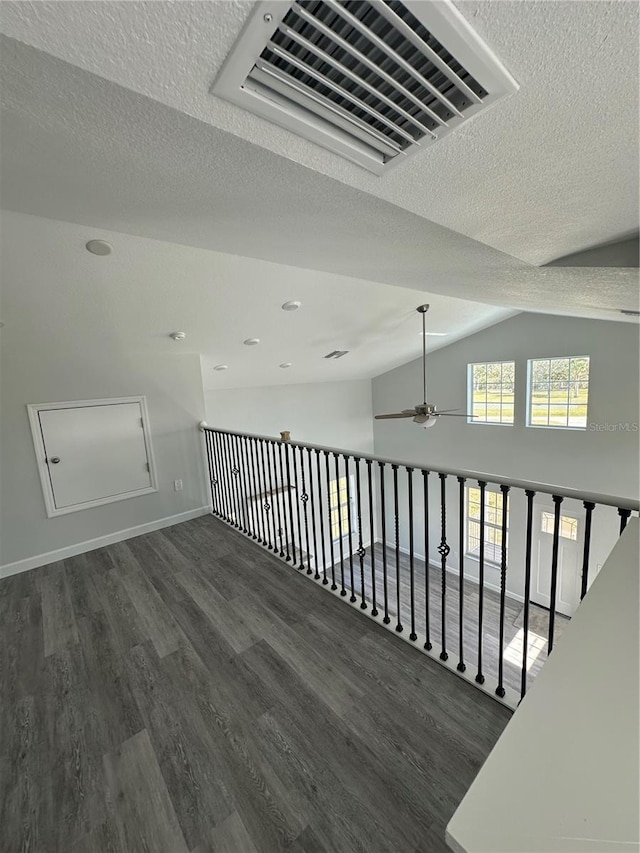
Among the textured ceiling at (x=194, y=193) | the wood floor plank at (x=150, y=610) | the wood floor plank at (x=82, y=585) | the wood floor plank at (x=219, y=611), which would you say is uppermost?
the textured ceiling at (x=194, y=193)

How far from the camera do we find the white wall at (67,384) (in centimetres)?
246

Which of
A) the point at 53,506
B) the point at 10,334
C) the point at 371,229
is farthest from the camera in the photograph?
the point at 53,506

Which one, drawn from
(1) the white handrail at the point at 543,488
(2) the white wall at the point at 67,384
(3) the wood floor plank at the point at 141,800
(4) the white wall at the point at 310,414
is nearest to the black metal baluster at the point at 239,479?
(2) the white wall at the point at 67,384

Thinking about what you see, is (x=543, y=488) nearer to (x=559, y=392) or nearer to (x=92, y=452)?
(x=92, y=452)

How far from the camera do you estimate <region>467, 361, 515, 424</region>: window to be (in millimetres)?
6881

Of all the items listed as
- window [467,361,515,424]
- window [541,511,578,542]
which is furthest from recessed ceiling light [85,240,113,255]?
window [541,511,578,542]

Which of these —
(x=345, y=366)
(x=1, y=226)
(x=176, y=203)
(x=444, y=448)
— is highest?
(x=1, y=226)

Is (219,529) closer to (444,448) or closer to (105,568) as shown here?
(105,568)

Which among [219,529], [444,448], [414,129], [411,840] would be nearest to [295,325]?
[219,529]

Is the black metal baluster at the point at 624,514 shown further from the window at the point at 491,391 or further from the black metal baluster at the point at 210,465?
the window at the point at 491,391

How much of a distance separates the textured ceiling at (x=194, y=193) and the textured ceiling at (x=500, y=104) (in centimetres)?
19

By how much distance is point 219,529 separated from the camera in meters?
3.69

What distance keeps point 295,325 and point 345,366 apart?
9.73ft

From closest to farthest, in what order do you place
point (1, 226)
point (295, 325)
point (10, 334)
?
point (1, 226)
point (10, 334)
point (295, 325)
